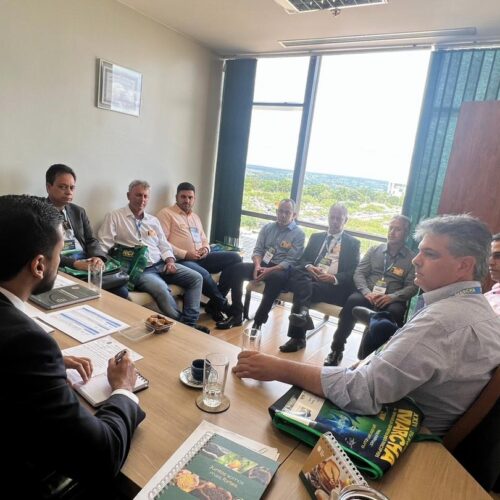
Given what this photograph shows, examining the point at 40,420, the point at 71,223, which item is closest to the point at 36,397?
the point at 40,420

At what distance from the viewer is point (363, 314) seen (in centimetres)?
268

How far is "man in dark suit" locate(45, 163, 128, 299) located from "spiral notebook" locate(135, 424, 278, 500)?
1.82m

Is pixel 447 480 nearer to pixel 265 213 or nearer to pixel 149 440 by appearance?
pixel 149 440

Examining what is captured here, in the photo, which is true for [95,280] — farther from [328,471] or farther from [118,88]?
[118,88]

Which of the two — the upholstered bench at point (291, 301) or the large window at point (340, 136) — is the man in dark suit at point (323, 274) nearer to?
the upholstered bench at point (291, 301)

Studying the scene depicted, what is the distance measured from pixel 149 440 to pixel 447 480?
2.38 feet

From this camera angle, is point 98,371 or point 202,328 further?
point 202,328

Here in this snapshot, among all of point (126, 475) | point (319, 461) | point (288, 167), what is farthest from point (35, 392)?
point (288, 167)

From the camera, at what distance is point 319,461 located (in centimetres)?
78

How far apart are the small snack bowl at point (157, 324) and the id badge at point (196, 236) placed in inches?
86.9

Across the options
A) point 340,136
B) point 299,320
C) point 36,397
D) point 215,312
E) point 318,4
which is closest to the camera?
point 36,397

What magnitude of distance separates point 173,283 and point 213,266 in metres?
0.63

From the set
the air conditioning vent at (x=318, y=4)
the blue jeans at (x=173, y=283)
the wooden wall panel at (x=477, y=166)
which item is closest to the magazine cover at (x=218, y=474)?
the blue jeans at (x=173, y=283)

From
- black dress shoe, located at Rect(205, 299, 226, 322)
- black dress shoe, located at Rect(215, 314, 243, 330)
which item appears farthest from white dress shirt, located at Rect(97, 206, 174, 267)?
black dress shoe, located at Rect(215, 314, 243, 330)
